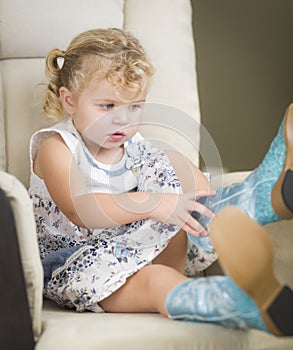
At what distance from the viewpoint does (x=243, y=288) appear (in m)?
1.13

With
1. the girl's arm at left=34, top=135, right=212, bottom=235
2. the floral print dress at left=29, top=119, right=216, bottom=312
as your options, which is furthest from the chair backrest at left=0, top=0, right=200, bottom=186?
the girl's arm at left=34, top=135, right=212, bottom=235

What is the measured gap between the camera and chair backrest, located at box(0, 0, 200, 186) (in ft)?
6.06

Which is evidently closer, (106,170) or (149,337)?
(149,337)

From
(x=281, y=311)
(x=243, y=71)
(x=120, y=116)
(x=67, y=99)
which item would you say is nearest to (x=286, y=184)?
(x=281, y=311)

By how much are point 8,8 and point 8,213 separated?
854 millimetres

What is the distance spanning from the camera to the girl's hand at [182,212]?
1.47 metres

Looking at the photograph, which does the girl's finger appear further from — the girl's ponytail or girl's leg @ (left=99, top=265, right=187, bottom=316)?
the girl's ponytail

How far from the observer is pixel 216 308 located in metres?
1.20

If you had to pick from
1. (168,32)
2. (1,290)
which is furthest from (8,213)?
(168,32)

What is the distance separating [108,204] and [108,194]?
0.03m

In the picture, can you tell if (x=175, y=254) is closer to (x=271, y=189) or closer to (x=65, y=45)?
(x=271, y=189)

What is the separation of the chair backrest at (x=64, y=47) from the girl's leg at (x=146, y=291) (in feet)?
1.57

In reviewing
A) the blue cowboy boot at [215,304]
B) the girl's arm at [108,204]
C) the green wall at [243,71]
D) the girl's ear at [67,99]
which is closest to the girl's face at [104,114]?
the girl's ear at [67,99]

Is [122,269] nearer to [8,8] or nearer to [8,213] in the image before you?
[8,213]
